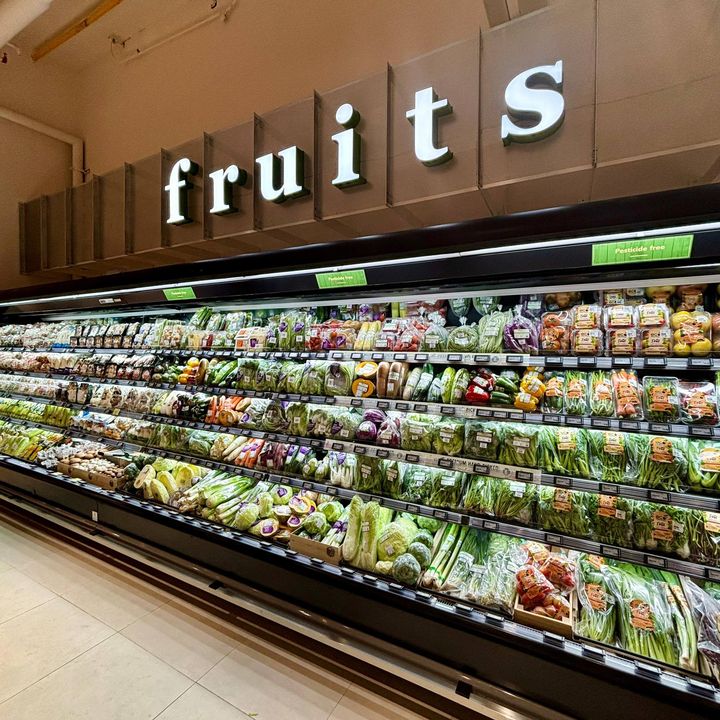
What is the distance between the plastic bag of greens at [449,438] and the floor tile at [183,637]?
1.58 meters

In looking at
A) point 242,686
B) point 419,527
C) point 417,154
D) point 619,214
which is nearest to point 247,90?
point 417,154

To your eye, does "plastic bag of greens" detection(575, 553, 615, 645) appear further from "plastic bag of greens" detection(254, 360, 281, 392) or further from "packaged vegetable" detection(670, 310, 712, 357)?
"plastic bag of greens" detection(254, 360, 281, 392)

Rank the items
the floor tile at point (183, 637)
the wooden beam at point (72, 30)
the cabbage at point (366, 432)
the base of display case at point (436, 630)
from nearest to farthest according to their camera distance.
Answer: the base of display case at point (436, 630) < the floor tile at point (183, 637) < the cabbage at point (366, 432) < the wooden beam at point (72, 30)

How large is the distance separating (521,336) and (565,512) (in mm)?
806

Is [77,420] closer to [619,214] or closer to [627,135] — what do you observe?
[619,214]

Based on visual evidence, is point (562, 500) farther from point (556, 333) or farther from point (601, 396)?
point (556, 333)

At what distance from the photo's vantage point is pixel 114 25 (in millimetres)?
4980

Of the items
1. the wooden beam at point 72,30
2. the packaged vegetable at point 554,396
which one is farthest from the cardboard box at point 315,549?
the wooden beam at point 72,30

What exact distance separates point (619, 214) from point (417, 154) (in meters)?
1.55

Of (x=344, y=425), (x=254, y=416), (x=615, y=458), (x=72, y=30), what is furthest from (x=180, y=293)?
(x=72, y=30)

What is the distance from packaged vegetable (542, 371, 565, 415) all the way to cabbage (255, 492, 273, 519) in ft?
5.58

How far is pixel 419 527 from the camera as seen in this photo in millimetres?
2211

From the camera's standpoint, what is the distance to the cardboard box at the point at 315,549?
204cm

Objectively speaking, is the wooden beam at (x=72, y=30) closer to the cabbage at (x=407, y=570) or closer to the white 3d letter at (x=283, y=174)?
the white 3d letter at (x=283, y=174)
